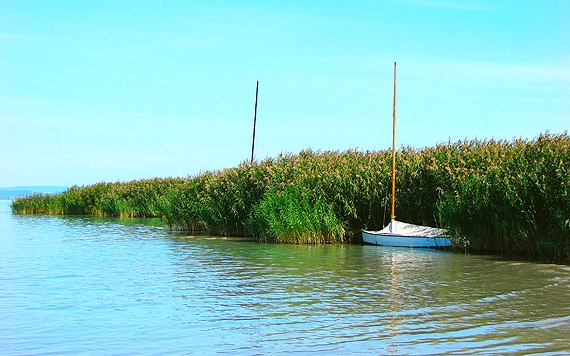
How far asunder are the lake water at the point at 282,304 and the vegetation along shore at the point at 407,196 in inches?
59.1

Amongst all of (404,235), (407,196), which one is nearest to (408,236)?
(404,235)

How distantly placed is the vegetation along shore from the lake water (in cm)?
150

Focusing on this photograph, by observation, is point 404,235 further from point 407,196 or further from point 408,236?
point 407,196

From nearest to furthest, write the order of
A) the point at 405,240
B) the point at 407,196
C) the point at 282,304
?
the point at 282,304 → the point at 405,240 → the point at 407,196

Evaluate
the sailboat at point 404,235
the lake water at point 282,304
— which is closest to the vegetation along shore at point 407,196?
the sailboat at point 404,235

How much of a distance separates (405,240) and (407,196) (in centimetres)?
259

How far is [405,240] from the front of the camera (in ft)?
81.5

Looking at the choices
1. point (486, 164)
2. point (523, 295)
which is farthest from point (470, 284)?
point (486, 164)

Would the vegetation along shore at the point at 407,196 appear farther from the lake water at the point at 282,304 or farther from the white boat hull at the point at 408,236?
the lake water at the point at 282,304

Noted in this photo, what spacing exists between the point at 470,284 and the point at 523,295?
1.73 meters

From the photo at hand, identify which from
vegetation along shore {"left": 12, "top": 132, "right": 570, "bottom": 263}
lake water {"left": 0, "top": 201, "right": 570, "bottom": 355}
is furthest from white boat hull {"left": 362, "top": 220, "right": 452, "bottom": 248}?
lake water {"left": 0, "top": 201, "right": 570, "bottom": 355}

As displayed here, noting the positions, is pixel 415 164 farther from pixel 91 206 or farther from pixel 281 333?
pixel 91 206

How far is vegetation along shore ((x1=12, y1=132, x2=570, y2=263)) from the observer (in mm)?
20359

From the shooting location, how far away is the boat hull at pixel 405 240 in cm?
2414
